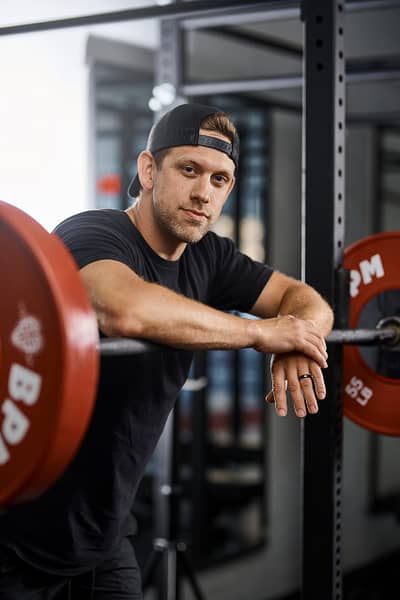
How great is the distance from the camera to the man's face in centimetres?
186

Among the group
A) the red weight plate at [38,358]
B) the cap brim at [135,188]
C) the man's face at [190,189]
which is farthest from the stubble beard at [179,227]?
the red weight plate at [38,358]

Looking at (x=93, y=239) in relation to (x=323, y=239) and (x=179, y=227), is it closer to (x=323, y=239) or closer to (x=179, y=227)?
(x=179, y=227)

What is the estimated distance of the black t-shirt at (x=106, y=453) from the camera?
1.72 metres

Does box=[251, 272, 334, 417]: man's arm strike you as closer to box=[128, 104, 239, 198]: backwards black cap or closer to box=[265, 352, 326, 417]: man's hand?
box=[265, 352, 326, 417]: man's hand

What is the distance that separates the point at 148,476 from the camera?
→ 162 inches

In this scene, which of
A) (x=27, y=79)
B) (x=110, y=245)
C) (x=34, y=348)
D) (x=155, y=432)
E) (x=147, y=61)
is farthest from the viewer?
(x=147, y=61)

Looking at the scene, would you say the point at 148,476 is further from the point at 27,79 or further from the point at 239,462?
the point at 27,79

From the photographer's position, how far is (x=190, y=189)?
188 cm

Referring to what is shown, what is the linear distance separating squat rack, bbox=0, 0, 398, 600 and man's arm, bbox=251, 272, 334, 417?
0.20 ft

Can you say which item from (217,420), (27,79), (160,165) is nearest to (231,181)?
(160,165)

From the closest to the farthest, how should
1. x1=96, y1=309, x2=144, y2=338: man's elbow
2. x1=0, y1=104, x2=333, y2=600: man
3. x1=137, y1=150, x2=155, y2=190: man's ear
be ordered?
x1=96, y1=309, x2=144, y2=338: man's elbow
x1=0, y1=104, x2=333, y2=600: man
x1=137, y1=150, x2=155, y2=190: man's ear

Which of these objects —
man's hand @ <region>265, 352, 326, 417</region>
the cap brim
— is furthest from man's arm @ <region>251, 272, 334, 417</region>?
the cap brim

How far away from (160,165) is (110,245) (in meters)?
0.38

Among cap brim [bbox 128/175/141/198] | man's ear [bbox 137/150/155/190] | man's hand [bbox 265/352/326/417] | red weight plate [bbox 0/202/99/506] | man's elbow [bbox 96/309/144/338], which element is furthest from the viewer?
cap brim [bbox 128/175/141/198]
